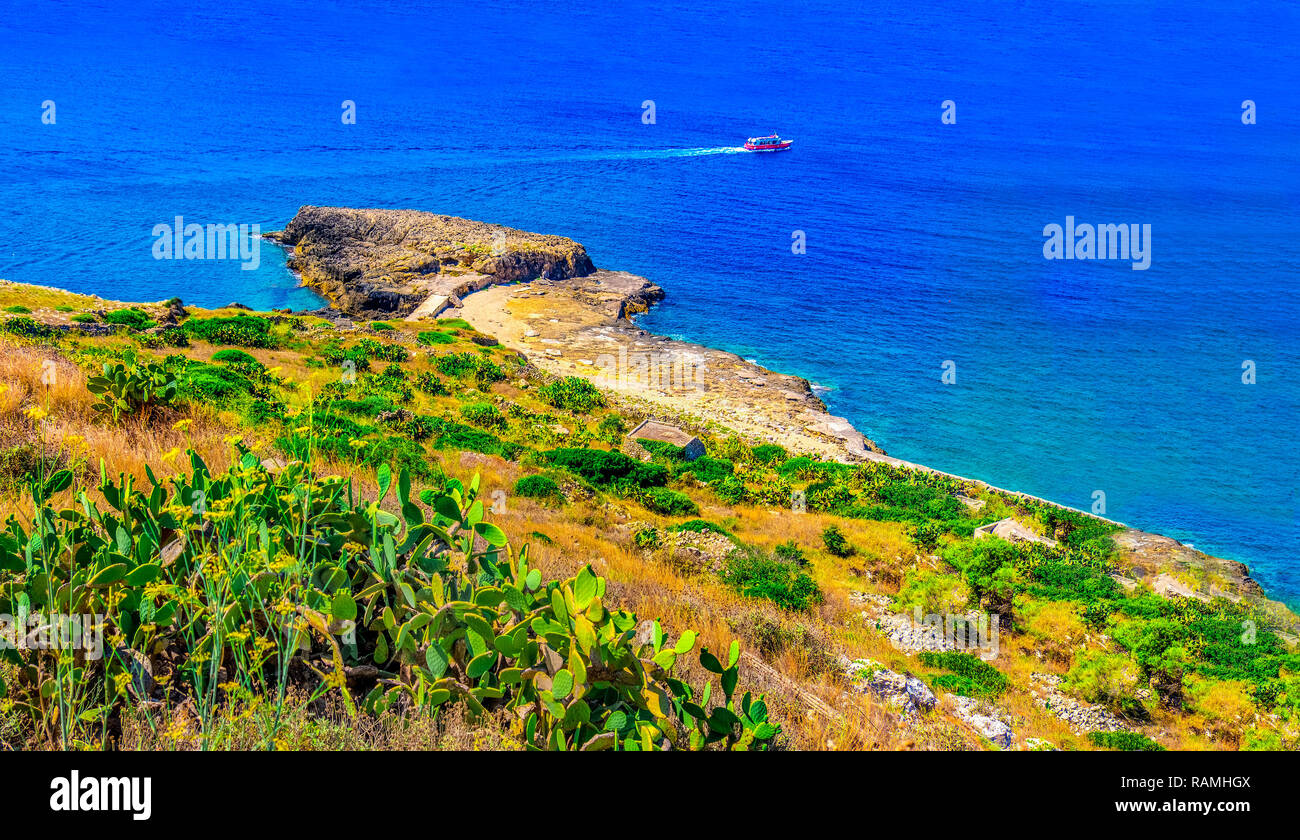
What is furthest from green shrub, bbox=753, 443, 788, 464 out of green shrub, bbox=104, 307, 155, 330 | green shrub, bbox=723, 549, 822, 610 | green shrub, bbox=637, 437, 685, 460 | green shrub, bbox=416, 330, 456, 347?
green shrub, bbox=104, 307, 155, 330

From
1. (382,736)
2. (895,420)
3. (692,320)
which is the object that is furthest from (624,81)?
(382,736)

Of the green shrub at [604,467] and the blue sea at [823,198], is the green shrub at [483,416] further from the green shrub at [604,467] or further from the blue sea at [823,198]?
the blue sea at [823,198]

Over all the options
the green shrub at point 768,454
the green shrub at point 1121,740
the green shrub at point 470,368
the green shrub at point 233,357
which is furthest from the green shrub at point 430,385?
the green shrub at point 1121,740

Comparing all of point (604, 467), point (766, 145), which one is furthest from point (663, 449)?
point (766, 145)

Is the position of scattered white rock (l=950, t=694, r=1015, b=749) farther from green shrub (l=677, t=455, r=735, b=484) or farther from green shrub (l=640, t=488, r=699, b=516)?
green shrub (l=677, t=455, r=735, b=484)

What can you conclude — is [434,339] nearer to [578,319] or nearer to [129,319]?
[578,319]
